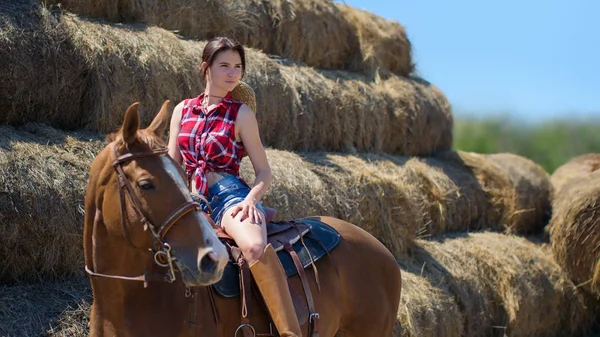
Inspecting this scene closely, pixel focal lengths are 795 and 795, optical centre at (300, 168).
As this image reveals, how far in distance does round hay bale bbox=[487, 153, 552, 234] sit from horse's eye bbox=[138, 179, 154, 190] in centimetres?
702

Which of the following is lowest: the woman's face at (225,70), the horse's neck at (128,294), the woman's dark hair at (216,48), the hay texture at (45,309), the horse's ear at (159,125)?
the hay texture at (45,309)

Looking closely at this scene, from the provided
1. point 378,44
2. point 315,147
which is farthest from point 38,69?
point 378,44

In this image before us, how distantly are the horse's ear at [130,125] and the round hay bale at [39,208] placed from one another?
1475 mm

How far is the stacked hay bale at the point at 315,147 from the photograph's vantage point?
4.79 metres

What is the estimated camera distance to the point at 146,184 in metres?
3.22

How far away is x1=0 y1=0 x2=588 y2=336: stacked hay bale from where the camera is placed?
4.79 meters

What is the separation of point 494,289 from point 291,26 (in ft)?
11.0

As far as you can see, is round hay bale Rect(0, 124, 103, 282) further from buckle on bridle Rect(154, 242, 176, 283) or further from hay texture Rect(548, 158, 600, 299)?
hay texture Rect(548, 158, 600, 299)

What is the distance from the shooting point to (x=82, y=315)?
14.9ft

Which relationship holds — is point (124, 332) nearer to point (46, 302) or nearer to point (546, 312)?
point (46, 302)

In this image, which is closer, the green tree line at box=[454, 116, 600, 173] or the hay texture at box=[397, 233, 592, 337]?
the hay texture at box=[397, 233, 592, 337]

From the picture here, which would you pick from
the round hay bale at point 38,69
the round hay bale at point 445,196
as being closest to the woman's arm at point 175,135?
the round hay bale at point 38,69

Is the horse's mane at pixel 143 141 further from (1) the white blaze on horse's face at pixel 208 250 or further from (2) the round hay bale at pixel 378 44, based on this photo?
(2) the round hay bale at pixel 378 44

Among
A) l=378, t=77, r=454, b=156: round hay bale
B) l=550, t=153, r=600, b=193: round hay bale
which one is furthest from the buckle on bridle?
l=550, t=153, r=600, b=193: round hay bale
